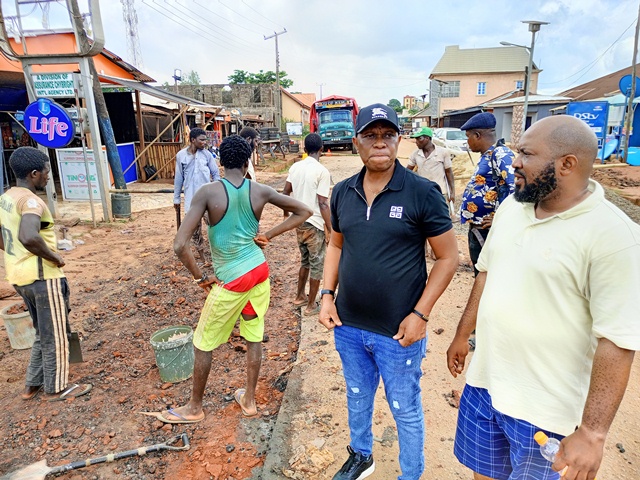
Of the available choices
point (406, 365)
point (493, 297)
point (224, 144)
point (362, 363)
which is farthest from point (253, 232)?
point (493, 297)

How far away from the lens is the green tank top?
2.73 meters

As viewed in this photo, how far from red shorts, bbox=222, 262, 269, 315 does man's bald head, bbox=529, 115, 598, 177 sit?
1954mm

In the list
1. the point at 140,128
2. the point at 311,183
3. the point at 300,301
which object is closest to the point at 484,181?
the point at 311,183

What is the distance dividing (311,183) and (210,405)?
97.6 inches

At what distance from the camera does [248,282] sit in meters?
2.86

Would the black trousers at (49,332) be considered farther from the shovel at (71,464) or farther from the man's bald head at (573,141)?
the man's bald head at (573,141)

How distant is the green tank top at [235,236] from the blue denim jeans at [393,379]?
94 cm

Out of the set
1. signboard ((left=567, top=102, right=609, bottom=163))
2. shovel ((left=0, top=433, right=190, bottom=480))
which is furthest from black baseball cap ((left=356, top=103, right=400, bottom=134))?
signboard ((left=567, top=102, right=609, bottom=163))

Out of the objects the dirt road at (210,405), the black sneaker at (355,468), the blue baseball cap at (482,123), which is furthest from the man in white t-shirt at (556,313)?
the blue baseball cap at (482,123)

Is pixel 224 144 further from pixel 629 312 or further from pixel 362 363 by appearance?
pixel 629 312

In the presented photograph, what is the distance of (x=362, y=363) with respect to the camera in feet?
7.18

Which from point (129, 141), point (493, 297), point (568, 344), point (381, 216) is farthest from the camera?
point (129, 141)

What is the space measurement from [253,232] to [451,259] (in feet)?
4.75

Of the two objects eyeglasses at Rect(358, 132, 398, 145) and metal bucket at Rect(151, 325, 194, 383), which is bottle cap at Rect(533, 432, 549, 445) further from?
metal bucket at Rect(151, 325, 194, 383)
